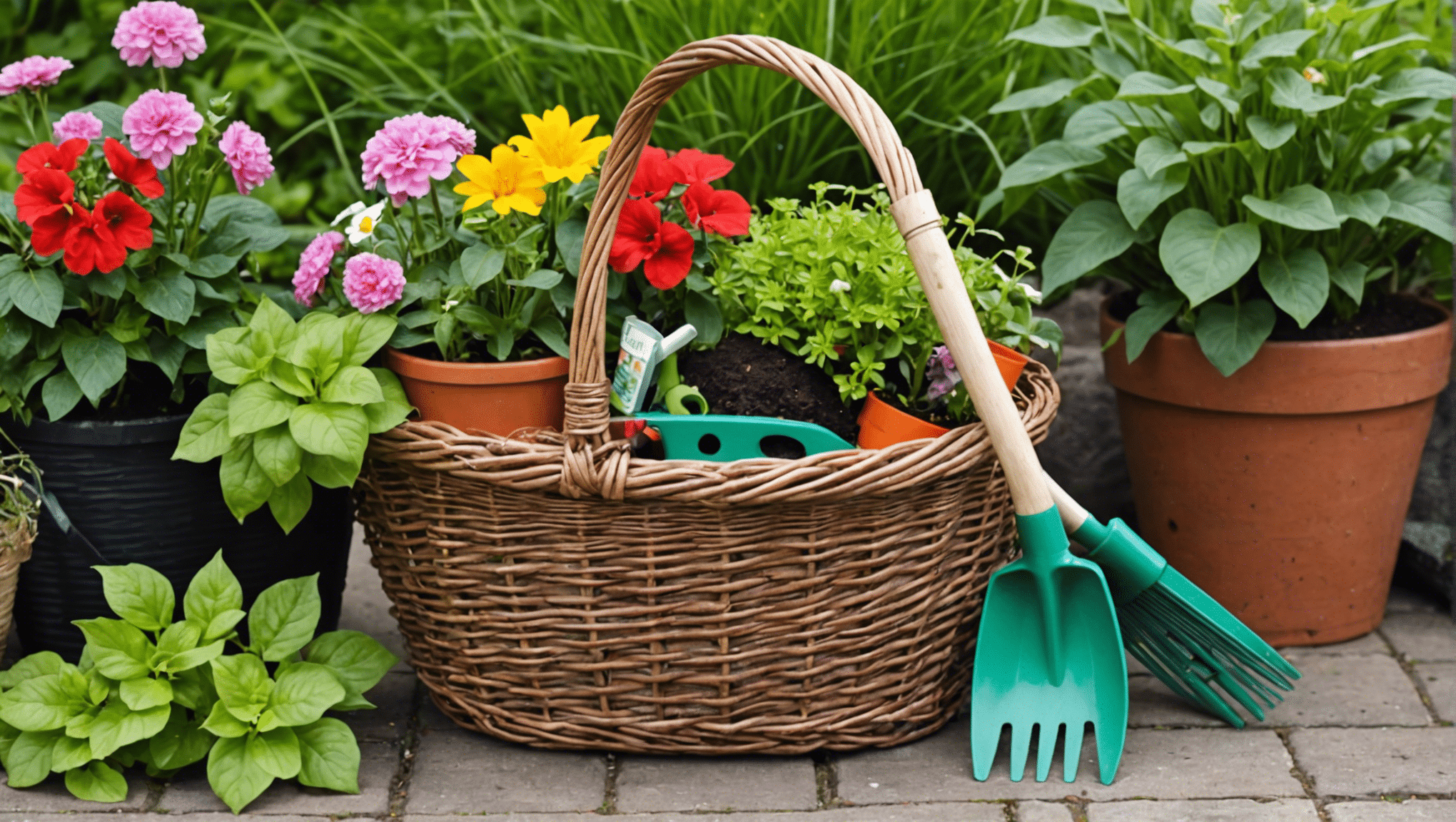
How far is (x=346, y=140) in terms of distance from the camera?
A: 112 inches

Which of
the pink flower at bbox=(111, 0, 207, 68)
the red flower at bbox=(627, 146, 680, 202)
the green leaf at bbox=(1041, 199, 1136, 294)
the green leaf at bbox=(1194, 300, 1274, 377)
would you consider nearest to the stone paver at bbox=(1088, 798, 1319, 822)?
the green leaf at bbox=(1194, 300, 1274, 377)

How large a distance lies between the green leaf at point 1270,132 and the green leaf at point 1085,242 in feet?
0.75

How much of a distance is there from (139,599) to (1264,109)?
5.78 feet

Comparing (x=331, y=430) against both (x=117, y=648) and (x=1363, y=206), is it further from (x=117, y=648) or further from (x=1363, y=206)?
(x=1363, y=206)

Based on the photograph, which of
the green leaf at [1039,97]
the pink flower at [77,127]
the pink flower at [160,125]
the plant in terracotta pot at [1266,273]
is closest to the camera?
the pink flower at [160,125]

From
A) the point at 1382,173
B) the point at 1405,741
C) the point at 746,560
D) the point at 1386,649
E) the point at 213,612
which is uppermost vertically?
the point at 1382,173

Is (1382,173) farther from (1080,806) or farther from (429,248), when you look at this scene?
(429,248)

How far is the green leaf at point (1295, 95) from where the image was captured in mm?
1821

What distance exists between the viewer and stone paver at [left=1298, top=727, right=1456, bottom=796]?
169cm

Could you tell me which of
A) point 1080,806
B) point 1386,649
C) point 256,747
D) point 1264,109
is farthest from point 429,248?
point 1386,649

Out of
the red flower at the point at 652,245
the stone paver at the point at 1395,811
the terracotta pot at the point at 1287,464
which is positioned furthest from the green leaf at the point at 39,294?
the stone paver at the point at 1395,811

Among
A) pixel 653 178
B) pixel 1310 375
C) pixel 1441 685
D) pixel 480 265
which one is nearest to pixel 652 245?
pixel 653 178

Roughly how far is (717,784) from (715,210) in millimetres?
758

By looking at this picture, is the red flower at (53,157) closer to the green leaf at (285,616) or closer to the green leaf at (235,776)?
the green leaf at (285,616)
